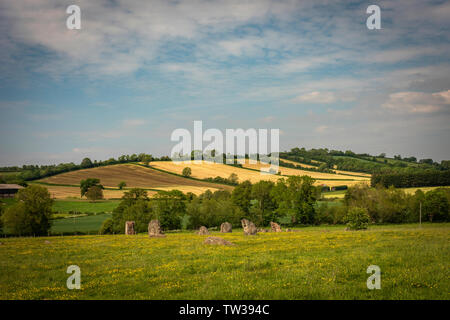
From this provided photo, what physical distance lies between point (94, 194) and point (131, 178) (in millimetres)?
22228

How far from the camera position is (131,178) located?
4503 inches

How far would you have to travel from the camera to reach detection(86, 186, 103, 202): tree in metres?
92.5

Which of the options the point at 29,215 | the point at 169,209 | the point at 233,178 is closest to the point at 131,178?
the point at 233,178

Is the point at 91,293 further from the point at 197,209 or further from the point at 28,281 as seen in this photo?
the point at 197,209

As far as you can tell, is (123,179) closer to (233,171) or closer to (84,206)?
(84,206)

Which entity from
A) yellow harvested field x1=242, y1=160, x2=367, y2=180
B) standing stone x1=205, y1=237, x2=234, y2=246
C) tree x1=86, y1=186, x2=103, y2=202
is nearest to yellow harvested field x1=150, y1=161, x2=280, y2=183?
yellow harvested field x1=242, y1=160, x2=367, y2=180

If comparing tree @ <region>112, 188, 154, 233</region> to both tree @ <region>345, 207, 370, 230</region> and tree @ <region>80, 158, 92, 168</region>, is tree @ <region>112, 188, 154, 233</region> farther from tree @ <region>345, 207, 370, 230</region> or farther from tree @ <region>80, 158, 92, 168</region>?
tree @ <region>80, 158, 92, 168</region>

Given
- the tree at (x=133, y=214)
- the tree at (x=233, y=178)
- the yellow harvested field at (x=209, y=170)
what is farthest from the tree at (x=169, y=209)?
the tree at (x=233, y=178)

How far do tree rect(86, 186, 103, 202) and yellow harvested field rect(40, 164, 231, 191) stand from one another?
11.9 metres

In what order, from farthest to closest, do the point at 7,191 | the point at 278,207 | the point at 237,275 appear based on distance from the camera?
the point at 7,191
the point at 278,207
the point at 237,275

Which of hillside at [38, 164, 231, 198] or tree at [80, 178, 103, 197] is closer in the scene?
tree at [80, 178, 103, 197]
